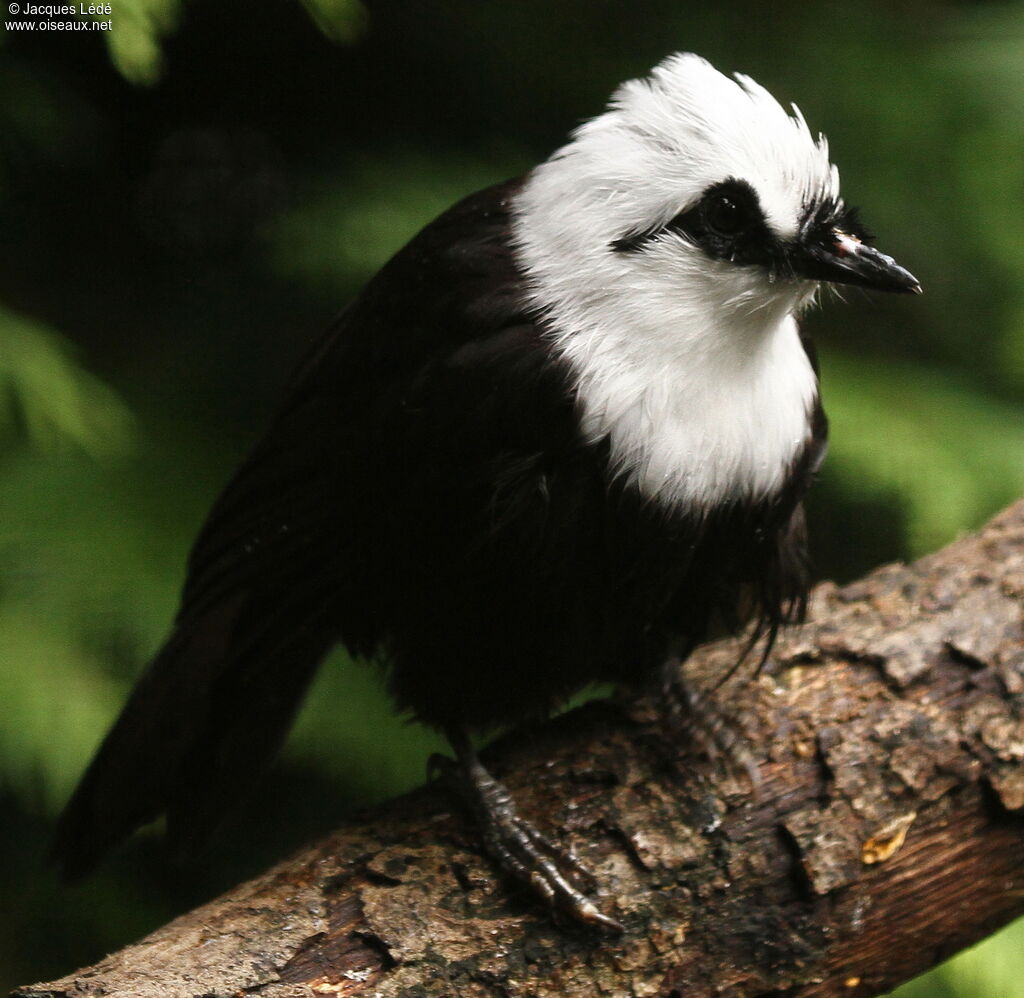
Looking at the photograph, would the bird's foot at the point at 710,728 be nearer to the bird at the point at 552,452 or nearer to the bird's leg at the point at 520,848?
the bird at the point at 552,452

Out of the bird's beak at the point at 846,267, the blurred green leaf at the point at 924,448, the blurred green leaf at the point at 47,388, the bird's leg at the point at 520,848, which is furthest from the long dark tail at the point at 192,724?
the blurred green leaf at the point at 924,448

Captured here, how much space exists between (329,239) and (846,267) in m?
1.46

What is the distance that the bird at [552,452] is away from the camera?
2027 mm

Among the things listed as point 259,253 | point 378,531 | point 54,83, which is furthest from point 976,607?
point 54,83

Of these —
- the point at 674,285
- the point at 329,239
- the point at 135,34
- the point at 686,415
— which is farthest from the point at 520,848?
the point at 329,239

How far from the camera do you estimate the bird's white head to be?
2.01 metres

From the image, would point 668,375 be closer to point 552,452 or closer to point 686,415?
point 686,415

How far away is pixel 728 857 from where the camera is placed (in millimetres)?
2117

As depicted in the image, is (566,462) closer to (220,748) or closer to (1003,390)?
(220,748)

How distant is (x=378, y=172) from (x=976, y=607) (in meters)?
1.81

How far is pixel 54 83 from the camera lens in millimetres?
3316

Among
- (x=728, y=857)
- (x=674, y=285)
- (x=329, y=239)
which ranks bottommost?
(x=728, y=857)

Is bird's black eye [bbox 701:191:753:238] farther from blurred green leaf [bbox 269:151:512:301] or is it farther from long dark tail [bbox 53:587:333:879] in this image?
blurred green leaf [bbox 269:151:512:301]

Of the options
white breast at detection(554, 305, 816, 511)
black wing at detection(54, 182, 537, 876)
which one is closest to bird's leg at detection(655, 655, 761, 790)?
white breast at detection(554, 305, 816, 511)
